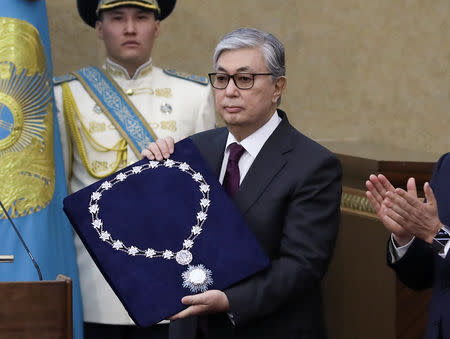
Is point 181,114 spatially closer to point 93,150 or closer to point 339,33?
point 93,150

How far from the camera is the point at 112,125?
10.8ft

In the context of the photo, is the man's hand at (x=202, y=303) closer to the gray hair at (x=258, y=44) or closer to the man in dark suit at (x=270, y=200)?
the man in dark suit at (x=270, y=200)

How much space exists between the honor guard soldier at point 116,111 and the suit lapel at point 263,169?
0.88 m

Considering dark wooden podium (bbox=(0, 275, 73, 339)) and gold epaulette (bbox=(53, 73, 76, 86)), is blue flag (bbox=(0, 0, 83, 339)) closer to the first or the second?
gold epaulette (bbox=(53, 73, 76, 86))

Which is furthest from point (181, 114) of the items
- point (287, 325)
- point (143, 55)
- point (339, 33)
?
point (339, 33)

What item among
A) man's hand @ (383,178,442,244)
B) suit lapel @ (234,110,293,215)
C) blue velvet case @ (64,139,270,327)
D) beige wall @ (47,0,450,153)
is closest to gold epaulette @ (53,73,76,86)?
blue velvet case @ (64,139,270,327)

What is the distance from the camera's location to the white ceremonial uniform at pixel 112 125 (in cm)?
319

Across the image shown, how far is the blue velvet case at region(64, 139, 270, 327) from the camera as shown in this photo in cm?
227

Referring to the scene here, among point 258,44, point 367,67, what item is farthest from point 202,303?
point 367,67

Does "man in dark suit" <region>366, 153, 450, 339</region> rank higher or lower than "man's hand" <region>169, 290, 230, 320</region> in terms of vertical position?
higher

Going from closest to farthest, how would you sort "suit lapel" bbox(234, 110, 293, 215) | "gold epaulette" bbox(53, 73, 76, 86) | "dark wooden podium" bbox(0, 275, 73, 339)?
"dark wooden podium" bbox(0, 275, 73, 339) → "suit lapel" bbox(234, 110, 293, 215) → "gold epaulette" bbox(53, 73, 76, 86)

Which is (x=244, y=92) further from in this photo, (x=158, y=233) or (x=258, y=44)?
(x=158, y=233)

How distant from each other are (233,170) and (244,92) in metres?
0.23

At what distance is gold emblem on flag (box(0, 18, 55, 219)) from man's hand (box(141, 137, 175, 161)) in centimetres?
69
